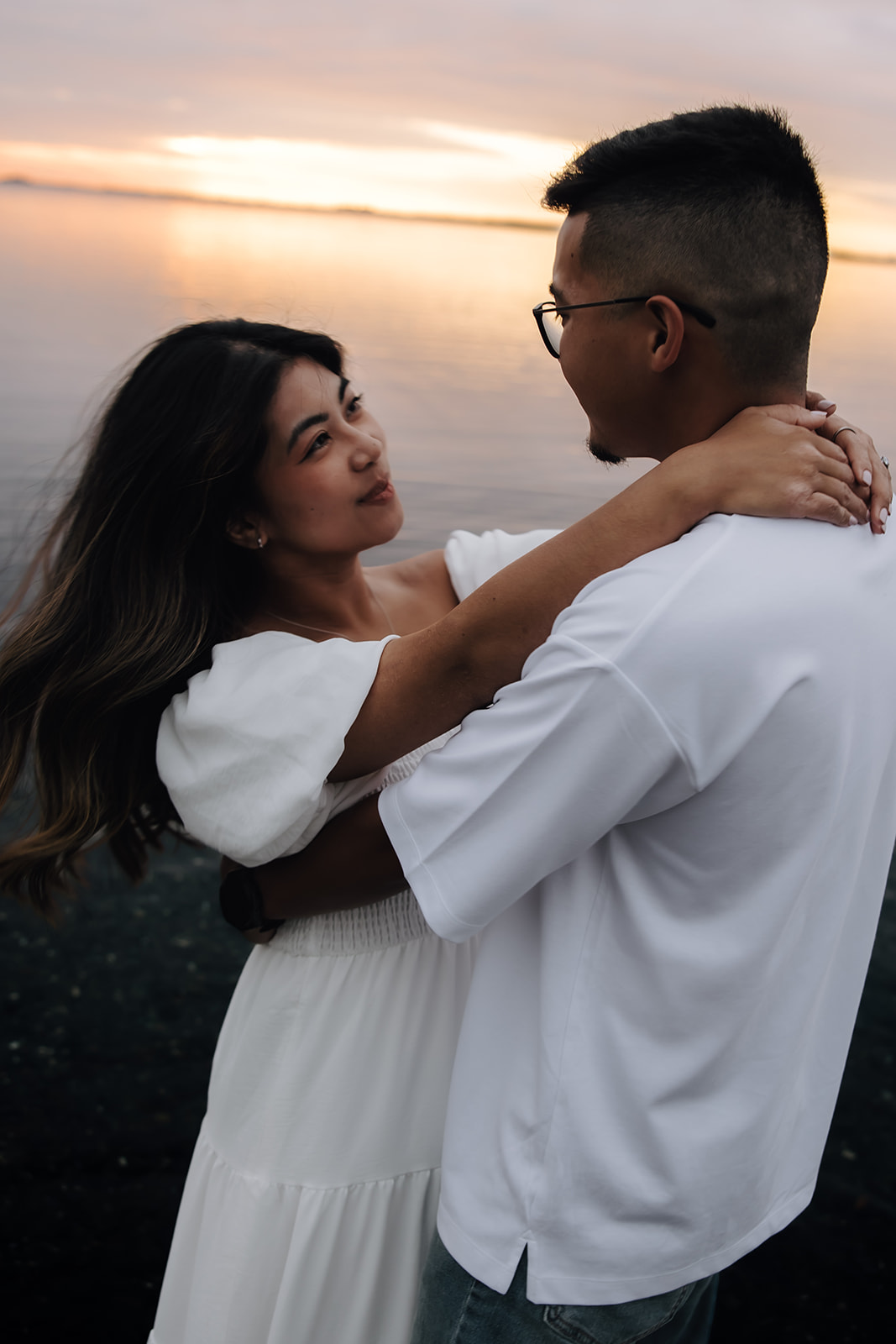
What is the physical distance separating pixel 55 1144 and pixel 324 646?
266 cm

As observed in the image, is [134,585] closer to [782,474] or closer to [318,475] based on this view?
[318,475]

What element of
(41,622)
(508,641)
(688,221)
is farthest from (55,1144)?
(688,221)

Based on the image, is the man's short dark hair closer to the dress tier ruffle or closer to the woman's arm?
the woman's arm

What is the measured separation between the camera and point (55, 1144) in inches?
138

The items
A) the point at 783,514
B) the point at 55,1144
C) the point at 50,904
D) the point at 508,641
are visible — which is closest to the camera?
the point at 783,514

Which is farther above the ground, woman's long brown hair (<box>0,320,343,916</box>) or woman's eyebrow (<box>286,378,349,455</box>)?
woman's eyebrow (<box>286,378,349,455</box>)

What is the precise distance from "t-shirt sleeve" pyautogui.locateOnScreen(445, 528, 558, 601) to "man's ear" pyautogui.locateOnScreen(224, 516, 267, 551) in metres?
0.48

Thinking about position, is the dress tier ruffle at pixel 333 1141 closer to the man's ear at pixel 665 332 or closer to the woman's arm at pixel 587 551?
the woman's arm at pixel 587 551

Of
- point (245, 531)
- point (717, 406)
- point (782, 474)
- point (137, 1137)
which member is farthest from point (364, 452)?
point (137, 1137)

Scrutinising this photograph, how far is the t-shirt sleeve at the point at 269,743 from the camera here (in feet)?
5.20

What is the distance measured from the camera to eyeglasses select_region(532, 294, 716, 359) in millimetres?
1358

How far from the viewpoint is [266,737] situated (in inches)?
63.1

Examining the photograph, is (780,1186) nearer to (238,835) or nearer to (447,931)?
(447,931)

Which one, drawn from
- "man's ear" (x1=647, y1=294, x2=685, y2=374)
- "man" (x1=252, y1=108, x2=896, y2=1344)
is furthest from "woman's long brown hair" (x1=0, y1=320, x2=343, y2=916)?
"man's ear" (x1=647, y1=294, x2=685, y2=374)
